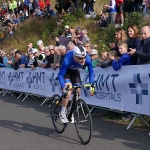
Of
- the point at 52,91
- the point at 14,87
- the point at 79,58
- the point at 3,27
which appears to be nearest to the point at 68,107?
the point at 79,58

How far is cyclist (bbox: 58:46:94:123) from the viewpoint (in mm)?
7746

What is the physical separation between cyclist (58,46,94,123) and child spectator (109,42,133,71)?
1.25 metres

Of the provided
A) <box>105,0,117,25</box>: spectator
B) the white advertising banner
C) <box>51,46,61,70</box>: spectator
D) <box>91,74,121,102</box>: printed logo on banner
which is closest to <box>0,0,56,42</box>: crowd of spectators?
<box>105,0,117,25</box>: spectator

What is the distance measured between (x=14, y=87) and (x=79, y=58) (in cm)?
922

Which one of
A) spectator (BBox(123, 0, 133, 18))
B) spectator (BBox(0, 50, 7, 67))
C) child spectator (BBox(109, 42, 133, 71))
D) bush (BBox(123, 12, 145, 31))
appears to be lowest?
spectator (BBox(0, 50, 7, 67))

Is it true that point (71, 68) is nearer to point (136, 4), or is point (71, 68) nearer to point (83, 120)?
point (83, 120)

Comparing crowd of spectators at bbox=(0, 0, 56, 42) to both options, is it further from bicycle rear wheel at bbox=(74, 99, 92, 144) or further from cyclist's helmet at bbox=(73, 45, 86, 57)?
cyclist's helmet at bbox=(73, 45, 86, 57)

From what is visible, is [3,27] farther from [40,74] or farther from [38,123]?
[38,123]

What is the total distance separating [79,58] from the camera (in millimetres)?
7758

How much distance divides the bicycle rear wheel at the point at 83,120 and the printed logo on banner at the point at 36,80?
5.70m

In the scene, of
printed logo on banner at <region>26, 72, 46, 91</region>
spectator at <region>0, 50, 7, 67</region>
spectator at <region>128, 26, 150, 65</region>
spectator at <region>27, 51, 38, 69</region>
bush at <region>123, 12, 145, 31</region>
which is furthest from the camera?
spectator at <region>0, 50, 7, 67</region>

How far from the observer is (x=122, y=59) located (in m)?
9.30

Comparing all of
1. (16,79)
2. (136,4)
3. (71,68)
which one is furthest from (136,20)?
(71,68)

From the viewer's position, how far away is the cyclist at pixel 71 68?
305 inches
